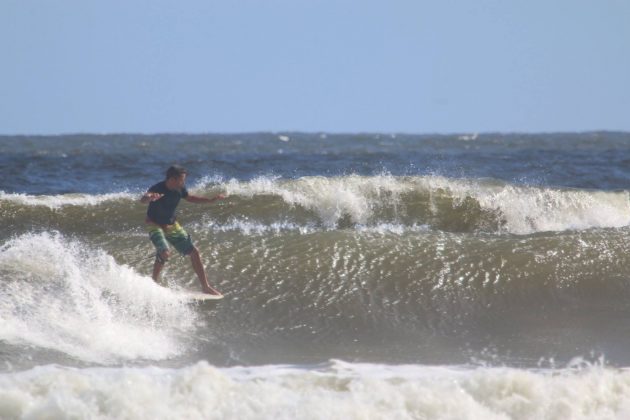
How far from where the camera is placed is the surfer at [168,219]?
9617 mm

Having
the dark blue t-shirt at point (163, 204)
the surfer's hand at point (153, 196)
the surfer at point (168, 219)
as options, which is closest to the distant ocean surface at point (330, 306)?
the surfer at point (168, 219)

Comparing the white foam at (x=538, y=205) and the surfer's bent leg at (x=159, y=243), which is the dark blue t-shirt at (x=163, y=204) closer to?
the surfer's bent leg at (x=159, y=243)

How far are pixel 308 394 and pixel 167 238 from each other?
3.20 m

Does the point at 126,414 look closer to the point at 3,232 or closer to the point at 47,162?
the point at 3,232

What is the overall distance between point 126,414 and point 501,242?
6506 mm

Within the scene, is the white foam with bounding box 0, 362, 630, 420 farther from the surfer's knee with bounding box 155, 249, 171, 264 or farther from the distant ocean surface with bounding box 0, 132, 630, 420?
the surfer's knee with bounding box 155, 249, 171, 264

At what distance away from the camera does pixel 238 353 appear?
28.2 ft

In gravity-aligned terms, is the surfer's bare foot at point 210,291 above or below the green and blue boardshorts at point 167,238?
below

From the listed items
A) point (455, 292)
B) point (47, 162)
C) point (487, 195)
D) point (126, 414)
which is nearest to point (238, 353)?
point (126, 414)

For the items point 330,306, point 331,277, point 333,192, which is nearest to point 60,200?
point 333,192

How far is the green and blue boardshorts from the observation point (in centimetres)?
Answer: 969

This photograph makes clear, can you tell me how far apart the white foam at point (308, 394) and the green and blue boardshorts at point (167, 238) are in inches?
84.5

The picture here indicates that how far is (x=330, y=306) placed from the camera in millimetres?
9984

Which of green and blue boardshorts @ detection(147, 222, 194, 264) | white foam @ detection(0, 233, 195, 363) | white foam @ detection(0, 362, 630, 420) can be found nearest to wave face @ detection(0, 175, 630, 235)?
white foam @ detection(0, 233, 195, 363)
